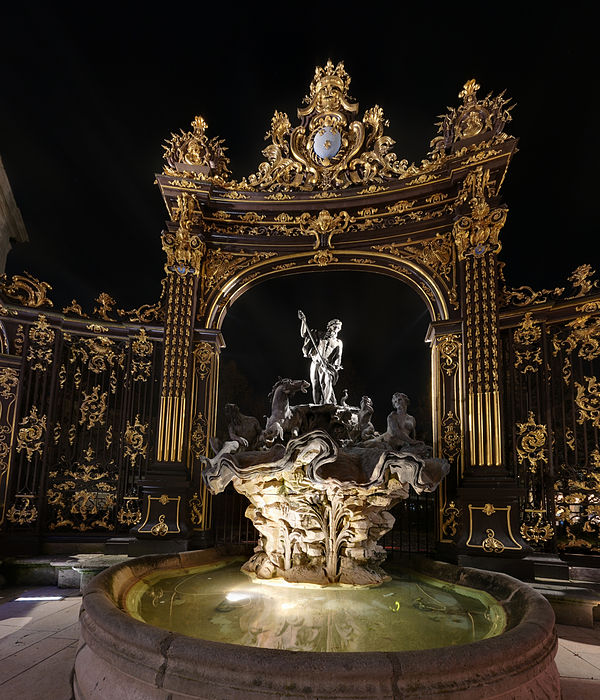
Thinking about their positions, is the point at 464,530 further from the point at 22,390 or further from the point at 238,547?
the point at 22,390

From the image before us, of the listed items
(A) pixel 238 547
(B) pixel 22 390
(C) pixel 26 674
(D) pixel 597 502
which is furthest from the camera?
(B) pixel 22 390

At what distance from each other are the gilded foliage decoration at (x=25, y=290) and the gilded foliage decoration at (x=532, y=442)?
742 centimetres

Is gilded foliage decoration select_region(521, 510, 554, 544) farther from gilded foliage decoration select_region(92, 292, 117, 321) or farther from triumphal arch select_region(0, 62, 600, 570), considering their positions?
gilded foliage decoration select_region(92, 292, 117, 321)

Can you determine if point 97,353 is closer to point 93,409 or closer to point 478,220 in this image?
point 93,409

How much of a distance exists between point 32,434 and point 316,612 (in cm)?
531

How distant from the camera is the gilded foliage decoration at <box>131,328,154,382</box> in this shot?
823cm

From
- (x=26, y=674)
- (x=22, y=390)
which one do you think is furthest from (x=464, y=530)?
(x=22, y=390)

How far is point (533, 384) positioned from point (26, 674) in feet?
22.3

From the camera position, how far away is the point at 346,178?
8.70 metres

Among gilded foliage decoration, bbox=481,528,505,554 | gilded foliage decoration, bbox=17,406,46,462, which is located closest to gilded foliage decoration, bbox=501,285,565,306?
gilded foliage decoration, bbox=481,528,505,554

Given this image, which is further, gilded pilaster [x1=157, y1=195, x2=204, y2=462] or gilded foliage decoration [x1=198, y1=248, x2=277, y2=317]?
gilded foliage decoration [x1=198, y1=248, x2=277, y2=317]

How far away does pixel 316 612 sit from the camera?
14.2 ft

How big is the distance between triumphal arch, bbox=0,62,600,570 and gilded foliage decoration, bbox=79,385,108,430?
3 cm

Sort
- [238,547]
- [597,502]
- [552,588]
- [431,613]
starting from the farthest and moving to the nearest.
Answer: [238,547] → [597,502] → [552,588] → [431,613]
